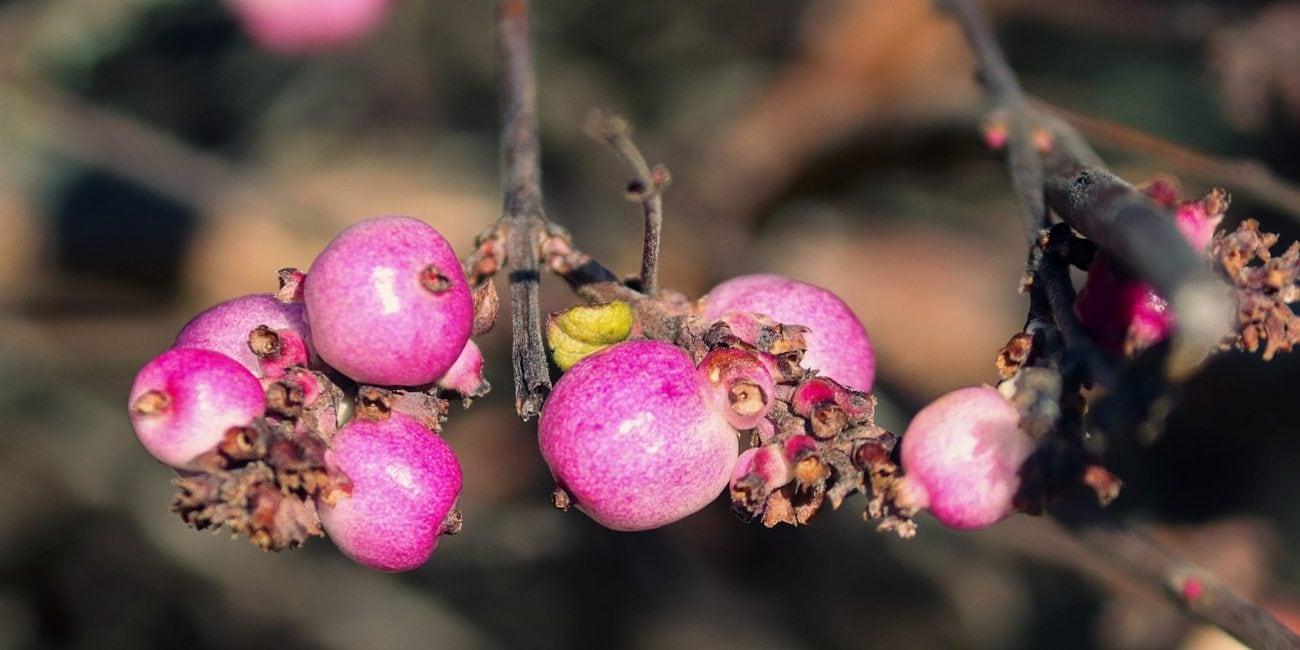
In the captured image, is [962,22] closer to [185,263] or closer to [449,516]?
[449,516]

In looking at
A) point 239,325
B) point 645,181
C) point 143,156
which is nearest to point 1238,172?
point 645,181

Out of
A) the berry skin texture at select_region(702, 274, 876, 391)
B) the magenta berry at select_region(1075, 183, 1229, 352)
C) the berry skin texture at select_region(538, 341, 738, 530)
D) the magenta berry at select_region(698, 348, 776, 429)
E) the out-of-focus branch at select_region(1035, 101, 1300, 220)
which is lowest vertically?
the berry skin texture at select_region(538, 341, 738, 530)

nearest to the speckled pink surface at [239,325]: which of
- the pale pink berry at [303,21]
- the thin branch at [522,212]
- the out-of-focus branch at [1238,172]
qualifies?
the thin branch at [522,212]

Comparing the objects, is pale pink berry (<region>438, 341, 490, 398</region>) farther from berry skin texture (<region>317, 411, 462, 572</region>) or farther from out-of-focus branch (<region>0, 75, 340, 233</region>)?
out-of-focus branch (<region>0, 75, 340, 233</region>)

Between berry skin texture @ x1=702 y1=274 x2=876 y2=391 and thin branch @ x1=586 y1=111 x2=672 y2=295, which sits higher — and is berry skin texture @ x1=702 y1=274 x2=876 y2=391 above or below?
below

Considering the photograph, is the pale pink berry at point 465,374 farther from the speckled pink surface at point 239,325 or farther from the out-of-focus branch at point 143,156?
the out-of-focus branch at point 143,156

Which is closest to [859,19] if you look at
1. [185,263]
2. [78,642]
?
[185,263]

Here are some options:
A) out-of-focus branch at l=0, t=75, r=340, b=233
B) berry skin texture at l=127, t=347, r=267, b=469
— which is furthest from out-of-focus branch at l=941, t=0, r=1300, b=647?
out-of-focus branch at l=0, t=75, r=340, b=233
